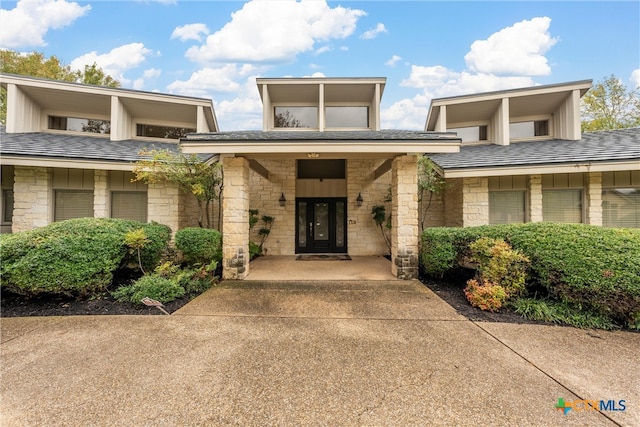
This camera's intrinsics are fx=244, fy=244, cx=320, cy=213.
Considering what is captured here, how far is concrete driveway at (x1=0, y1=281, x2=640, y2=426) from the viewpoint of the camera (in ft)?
6.49

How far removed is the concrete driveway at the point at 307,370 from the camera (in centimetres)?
198

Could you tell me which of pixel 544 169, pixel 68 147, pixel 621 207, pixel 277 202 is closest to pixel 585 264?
pixel 544 169

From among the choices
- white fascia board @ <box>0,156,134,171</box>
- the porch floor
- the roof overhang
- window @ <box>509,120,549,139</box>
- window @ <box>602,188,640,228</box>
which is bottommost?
the porch floor

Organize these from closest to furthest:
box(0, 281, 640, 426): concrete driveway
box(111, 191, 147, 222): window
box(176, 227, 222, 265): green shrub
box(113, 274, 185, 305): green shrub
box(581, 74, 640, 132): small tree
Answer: box(0, 281, 640, 426): concrete driveway → box(113, 274, 185, 305): green shrub → box(176, 227, 222, 265): green shrub → box(111, 191, 147, 222): window → box(581, 74, 640, 132): small tree

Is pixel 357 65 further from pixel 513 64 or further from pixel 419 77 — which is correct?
pixel 513 64

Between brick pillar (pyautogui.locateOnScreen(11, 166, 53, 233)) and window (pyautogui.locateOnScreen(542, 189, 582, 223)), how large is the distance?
14738mm

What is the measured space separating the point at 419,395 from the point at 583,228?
14.6ft

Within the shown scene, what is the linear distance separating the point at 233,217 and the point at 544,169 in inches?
328

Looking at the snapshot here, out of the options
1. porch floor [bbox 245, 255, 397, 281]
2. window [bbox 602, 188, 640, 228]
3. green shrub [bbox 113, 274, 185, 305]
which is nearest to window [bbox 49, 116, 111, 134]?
porch floor [bbox 245, 255, 397, 281]

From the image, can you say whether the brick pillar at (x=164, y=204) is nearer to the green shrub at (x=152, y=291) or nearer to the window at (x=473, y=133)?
the green shrub at (x=152, y=291)

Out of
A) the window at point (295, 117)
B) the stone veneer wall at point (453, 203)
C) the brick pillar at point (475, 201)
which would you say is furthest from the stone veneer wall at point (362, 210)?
the brick pillar at point (475, 201)

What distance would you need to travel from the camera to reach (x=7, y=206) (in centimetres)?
730

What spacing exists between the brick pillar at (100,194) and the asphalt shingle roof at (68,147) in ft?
2.20

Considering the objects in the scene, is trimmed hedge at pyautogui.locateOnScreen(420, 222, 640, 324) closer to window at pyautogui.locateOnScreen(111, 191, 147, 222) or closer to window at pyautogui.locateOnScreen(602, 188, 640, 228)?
window at pyautogui.locateOnScreen(602, 188, 640, 228)
